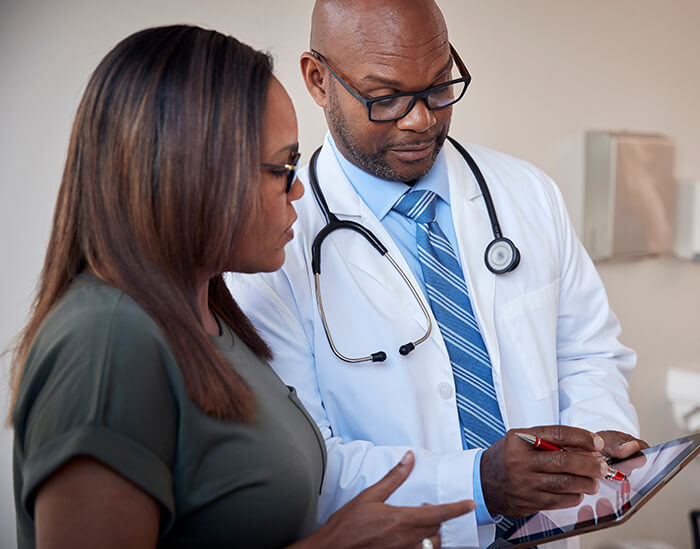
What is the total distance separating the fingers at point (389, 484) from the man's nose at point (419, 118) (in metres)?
0.60

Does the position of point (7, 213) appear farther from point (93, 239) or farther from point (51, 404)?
point (51, 404)

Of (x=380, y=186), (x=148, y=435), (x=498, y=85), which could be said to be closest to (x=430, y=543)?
(x=148, y=435)

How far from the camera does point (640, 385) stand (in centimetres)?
227

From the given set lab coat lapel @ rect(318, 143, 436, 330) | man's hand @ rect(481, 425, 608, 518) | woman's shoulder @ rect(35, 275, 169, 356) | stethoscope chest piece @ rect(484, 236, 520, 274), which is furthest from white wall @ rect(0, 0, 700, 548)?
man's hand @ rect(481, 425, 608, 518)

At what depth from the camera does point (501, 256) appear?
50.7 inches

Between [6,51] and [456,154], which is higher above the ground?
[6,51]

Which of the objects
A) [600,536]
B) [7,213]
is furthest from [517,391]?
[600,536]

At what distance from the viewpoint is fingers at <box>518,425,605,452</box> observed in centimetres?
100

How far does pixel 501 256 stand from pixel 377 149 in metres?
0.30

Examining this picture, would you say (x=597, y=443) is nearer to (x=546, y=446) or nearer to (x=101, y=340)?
(x=546, y=446)

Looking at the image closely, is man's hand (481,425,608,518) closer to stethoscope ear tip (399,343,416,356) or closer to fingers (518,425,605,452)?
fingers (518,425,605,452)

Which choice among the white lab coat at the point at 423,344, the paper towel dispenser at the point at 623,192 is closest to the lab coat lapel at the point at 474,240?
the white lab coat at the point at 423,344

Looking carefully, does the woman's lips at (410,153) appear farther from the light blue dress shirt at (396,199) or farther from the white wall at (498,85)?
the white wall at (498,85)

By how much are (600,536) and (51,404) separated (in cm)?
201
